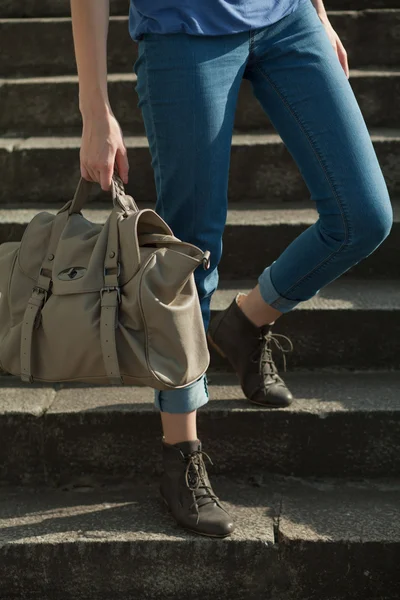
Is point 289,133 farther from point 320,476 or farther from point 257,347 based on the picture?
point 320,476

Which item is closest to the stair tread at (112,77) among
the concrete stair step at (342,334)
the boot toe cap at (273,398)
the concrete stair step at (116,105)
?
the concrete stair step at (116,105)

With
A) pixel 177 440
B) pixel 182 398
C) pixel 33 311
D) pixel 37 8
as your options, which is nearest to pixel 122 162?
pixel 33 311

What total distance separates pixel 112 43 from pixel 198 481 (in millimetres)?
2443

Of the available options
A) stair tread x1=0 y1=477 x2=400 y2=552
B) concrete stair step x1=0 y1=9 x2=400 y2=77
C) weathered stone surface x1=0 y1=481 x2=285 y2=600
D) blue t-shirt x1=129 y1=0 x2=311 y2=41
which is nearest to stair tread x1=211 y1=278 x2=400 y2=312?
stair tread x1=0 y1=477 x2=400 y2=552

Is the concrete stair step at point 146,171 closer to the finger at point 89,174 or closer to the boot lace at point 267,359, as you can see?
the boot lace at point 267,359

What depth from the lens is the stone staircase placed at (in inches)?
96.9

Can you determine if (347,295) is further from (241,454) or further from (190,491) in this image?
(190,491)

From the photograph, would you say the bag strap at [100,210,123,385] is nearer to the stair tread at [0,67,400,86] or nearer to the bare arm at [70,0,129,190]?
the bare arm at [70,0,129,190]

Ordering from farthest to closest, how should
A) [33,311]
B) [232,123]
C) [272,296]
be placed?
[272,296] < [232,123] < [33,311]

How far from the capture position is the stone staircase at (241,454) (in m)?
2.46

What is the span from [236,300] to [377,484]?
713 millimetres

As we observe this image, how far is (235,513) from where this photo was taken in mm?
2590

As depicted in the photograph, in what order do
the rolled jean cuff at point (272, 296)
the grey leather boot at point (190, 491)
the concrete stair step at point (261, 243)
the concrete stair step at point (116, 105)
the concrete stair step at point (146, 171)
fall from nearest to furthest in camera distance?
the grey leather boot at point (190, 491) → the rolled jean cuff at point (272, 296) → the concrete stair step at point (261, 243) → the concrete stair step at point (146, 171) → the concrete stair step at point (116, 105)

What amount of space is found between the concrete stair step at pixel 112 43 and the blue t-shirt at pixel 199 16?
6.60 feet
